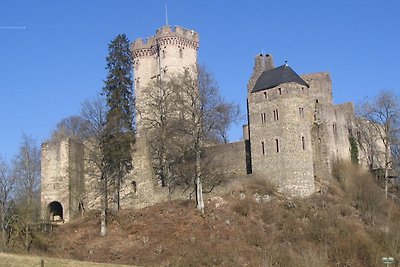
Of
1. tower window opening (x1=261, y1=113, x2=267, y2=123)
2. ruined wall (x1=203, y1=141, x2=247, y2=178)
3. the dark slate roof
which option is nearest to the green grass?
ruined wall (x1=203, y1=141, x2=247, y2=178)

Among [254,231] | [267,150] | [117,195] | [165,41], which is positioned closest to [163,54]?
[165,41]

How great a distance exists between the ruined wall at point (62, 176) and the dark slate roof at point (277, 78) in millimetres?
12715

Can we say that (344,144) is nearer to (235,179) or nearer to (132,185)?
(235,179)

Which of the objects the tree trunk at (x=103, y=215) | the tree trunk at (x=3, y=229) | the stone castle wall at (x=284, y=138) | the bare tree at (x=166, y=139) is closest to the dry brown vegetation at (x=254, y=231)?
the tree trunk at (x=103, y=215)

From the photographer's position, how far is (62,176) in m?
45.4

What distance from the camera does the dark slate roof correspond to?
4278 cm

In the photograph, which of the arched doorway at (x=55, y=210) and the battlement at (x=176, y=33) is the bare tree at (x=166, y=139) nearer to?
the arched doorway at (x=55, y=210)

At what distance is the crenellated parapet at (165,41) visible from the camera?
210 feet

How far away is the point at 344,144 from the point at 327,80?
15.6 feet

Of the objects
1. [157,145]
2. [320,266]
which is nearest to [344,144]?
[157,145]

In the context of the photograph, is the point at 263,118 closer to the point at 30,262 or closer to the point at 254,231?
the point at 254,231

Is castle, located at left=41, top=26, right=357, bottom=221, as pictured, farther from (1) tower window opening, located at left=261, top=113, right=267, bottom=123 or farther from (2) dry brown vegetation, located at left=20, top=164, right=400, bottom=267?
(2) dry brown vegetation, located at left=20, top=164, right=400, bottom=267

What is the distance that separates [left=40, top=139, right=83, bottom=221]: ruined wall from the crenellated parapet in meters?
20.7

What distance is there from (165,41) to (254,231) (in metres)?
31.0
